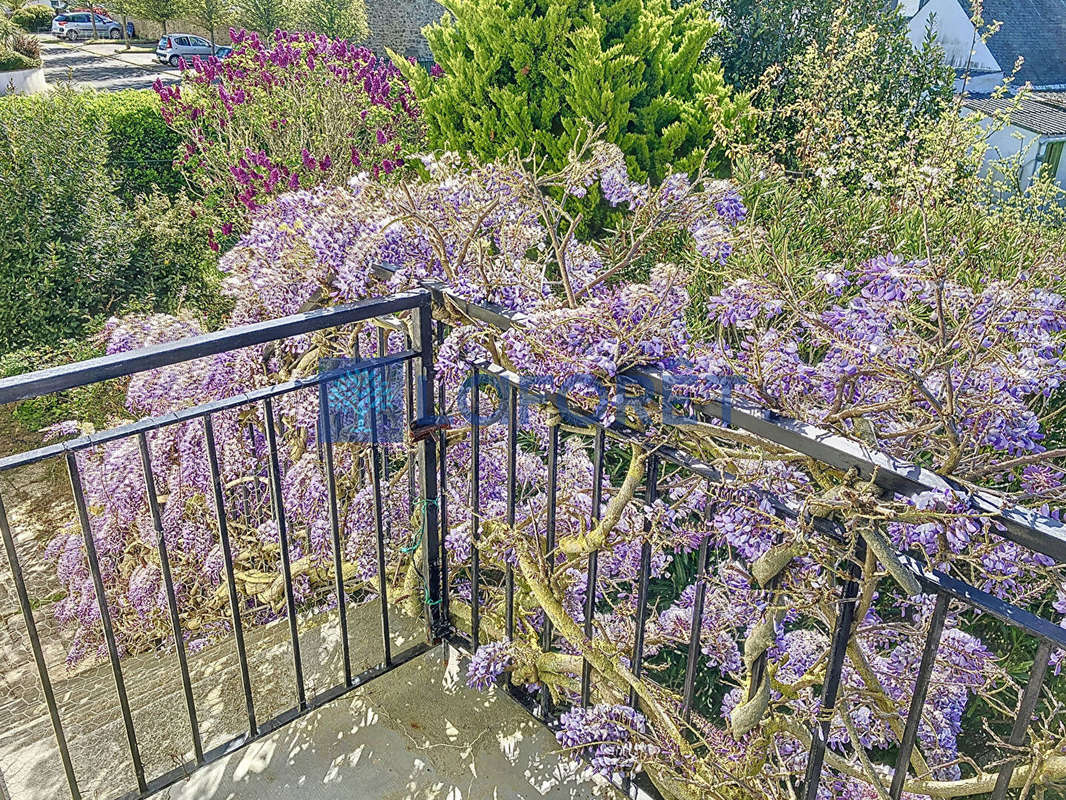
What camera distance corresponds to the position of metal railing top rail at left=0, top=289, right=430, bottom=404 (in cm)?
156

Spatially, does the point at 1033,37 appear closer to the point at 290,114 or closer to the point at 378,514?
the point at 290,114

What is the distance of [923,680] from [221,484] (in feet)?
5.31

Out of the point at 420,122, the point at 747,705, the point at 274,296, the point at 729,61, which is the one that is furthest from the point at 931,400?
the point at 729,61

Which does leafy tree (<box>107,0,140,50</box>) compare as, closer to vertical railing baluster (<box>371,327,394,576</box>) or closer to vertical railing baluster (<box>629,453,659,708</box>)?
vertical railing baluster (<box>371,327,394,576</box>)

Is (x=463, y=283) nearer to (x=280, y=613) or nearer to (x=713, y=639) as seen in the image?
(x=713, y=639)

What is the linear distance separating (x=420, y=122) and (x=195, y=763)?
659 centimetres

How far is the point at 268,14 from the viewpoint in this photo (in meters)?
26.5

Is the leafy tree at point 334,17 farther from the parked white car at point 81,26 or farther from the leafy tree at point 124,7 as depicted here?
the parked white car at point 81,26

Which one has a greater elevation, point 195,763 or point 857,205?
point 857,205

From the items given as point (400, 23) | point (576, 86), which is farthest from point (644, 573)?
point (400, 23)

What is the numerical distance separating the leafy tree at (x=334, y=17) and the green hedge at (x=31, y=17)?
34.2ft

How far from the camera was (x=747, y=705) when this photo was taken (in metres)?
1.77

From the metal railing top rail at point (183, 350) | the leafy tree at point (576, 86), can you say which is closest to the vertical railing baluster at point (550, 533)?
the metal railing top rail at point (183, 350)

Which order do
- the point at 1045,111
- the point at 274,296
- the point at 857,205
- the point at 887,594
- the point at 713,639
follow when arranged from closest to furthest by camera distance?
the point at 713,639 < the point at 274,296 < the point at 887,594 < the point at 857,205 < the point at 1045,111
